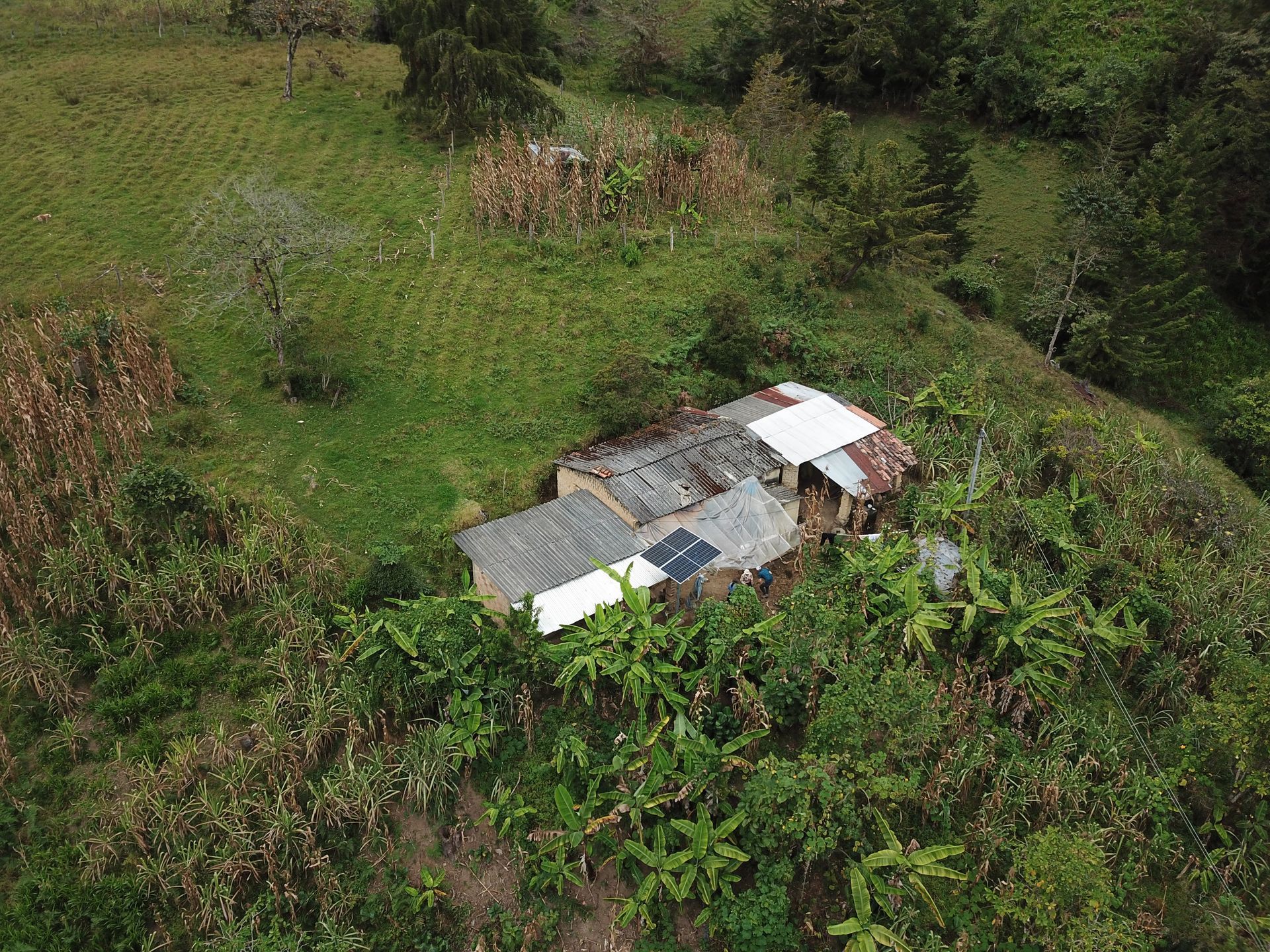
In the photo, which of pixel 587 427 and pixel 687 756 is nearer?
pixel 687 756

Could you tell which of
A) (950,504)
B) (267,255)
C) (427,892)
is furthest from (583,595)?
(267,255)

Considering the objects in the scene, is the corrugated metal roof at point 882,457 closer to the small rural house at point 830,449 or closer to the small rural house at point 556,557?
the small rural house at point 830,449

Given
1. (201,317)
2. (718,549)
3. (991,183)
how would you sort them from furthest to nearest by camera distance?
(991,183), (201,317), (718,549)

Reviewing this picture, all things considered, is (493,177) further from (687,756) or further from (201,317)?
(687,756)

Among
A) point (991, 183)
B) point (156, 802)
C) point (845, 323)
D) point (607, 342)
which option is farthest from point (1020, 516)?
point (991, 183)

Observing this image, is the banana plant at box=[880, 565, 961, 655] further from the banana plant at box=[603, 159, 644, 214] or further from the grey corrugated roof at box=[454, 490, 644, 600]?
the banana plant at box=[603, 159, 644, 214]

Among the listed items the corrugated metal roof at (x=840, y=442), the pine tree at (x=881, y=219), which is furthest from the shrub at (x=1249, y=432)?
the corrugated metal roof at (x=840, y=442)
